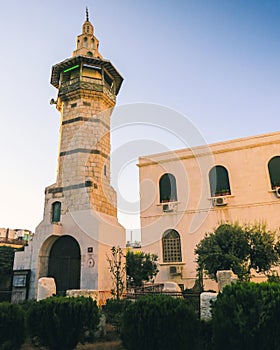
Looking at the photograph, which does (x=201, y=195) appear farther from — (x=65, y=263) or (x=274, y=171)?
(x=65, y=263)

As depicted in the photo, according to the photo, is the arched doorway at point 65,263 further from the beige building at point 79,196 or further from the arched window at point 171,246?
the arched window at point 171,246

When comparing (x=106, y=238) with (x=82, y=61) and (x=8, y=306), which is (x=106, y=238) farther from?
(x=82, y=61)

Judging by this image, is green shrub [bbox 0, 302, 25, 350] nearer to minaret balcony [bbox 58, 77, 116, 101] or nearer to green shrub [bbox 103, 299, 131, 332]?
green shrub [bbox 103, 299, 131, 332]

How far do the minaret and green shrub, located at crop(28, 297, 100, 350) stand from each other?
22.6ft

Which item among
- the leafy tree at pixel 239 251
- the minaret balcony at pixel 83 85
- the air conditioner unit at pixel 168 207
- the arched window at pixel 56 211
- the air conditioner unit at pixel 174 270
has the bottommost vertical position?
the air conditioner unit at pixel 174 270

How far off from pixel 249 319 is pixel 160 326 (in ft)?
5.42

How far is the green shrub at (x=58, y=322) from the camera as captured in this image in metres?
6.07

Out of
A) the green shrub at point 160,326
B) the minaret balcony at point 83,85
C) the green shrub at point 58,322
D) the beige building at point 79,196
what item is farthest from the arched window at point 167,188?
the green shrub at point 160,326

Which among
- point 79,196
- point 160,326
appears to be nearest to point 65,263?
point 79,196

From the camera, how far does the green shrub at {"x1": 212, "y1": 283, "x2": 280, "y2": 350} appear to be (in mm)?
4809

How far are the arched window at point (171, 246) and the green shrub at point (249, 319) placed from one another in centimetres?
1342

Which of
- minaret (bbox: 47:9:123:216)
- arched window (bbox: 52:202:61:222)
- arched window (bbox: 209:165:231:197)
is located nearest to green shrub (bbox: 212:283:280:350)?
minaret (bbox: 47:9:123:216)

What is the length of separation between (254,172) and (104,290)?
1223cm

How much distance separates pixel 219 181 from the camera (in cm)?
1912
